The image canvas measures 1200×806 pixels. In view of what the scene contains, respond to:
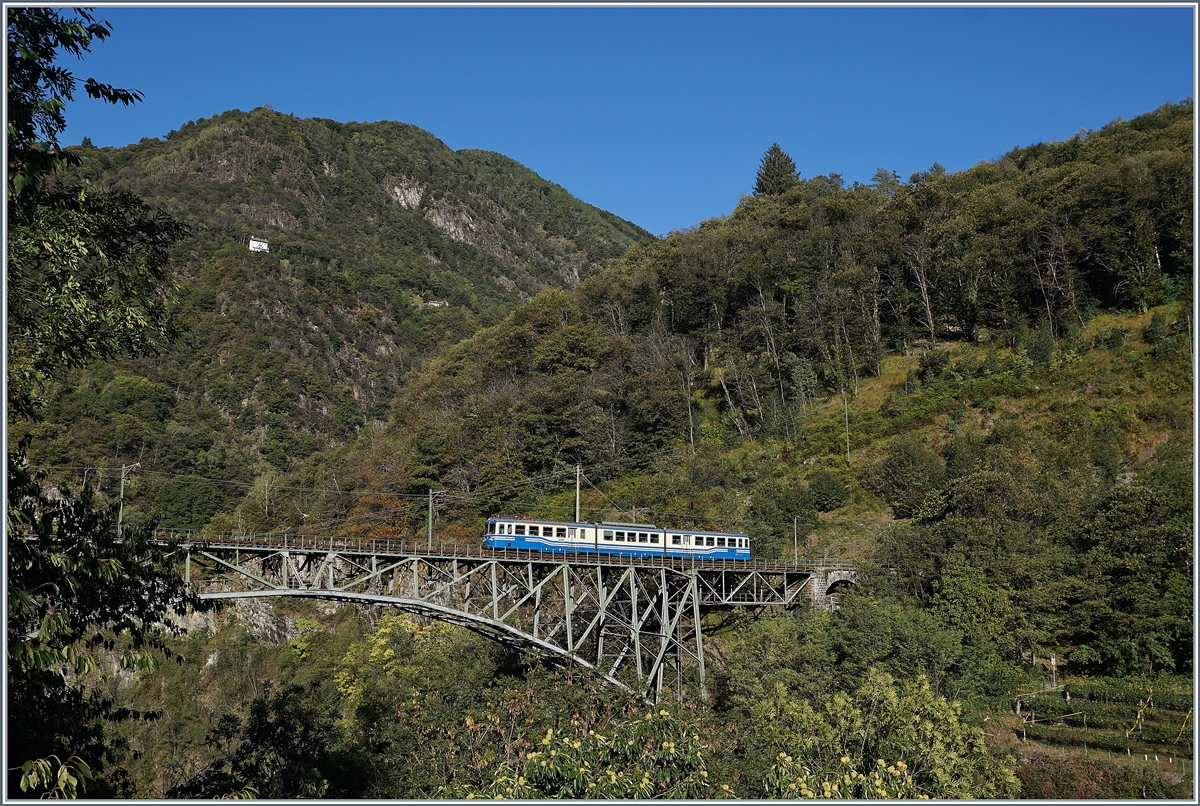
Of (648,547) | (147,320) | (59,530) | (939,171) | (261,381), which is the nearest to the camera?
(59,530)

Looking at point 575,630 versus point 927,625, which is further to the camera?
point 575,630

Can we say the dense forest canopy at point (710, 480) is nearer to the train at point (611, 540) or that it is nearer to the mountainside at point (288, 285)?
the mountainside at point (288, 285)

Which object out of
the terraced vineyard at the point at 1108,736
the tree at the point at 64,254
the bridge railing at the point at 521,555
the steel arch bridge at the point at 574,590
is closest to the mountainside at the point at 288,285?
the bridge railing at the point at 521,555

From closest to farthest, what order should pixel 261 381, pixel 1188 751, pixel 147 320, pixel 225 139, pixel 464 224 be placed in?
1. pixel 147 320
2. pixel 1188 751
3. pixel 261 381
4. pixel 225 139
5. pixel 464 224

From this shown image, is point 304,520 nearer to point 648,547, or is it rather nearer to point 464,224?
point 648,547

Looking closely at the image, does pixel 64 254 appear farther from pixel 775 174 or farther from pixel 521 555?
pixel 775 174

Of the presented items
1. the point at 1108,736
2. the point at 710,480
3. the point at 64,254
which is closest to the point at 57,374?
the point at 64,254

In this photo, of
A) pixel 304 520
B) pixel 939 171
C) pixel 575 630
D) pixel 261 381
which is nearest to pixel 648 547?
pixel 575 630

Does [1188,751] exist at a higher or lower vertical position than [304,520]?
lower
